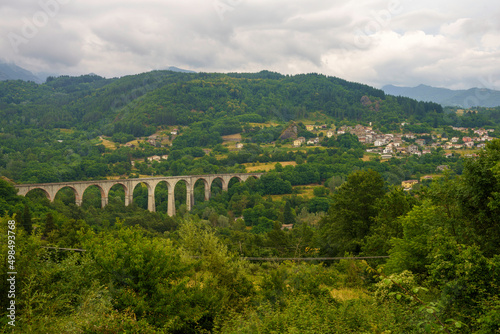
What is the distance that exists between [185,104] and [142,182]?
276 ft

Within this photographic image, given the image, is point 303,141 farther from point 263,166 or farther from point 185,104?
point 185,104

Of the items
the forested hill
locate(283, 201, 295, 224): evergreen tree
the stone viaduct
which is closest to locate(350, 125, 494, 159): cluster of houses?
the forested hill

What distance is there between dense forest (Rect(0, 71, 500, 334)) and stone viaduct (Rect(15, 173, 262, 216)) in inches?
54.1

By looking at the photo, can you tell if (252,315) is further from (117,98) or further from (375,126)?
(117,98)

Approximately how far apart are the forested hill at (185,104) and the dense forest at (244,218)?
35.4 inches

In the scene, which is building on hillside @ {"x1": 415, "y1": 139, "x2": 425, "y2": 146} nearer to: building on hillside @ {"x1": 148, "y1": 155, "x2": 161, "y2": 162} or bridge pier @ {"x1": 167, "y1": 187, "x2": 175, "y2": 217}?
building on hillside @ {"x1": 148, "y1": 155, "x2": 161, "y2": 162}

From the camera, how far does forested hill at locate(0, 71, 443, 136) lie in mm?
126625

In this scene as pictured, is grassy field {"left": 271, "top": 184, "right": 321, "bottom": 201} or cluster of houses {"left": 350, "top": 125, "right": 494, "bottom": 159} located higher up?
cluster of houses {"left": 350, "top": 125, "right": 494, "bottom": 159}

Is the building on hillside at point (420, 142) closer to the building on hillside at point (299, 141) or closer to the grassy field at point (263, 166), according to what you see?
the building on hillside at point (299, 141)

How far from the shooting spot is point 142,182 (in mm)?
61625

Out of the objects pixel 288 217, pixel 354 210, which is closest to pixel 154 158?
pixel 288 217

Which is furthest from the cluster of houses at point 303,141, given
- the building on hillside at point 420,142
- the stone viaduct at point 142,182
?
the stone viaduct at point 142,182

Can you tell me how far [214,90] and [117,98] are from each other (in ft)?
127

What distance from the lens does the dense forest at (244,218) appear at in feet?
23.6
